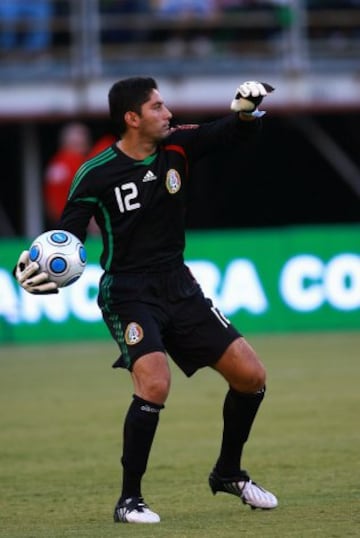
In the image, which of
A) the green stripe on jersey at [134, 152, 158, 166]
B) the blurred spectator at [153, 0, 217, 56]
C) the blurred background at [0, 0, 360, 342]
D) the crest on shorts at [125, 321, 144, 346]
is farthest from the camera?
the blurred spectator at [153, 0, 217, 56]

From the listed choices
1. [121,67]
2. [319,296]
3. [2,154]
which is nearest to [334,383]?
[319,296]

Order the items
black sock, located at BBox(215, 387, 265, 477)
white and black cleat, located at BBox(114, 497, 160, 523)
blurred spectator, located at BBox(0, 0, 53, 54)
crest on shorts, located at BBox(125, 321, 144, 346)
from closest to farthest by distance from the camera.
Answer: white and black cleat, located at BBox(114, 497, 160, 523)
crest on shorts, located at BBox(125, 321, 144, 346)
black sock, located at BBox(215, 387, 265, 477)
blurred spectator, located at BBox(0, 0, 53, 54)

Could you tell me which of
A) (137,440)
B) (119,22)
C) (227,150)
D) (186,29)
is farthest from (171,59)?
(137,440)

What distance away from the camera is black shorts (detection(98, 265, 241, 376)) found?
7.32 meters

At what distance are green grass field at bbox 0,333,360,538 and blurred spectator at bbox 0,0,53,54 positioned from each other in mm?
6178

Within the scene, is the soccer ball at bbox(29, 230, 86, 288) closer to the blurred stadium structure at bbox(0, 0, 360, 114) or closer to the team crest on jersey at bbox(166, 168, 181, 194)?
the team crest on jersey at bbox(166, 168, 181, 194)

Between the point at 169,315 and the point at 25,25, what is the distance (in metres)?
13.9

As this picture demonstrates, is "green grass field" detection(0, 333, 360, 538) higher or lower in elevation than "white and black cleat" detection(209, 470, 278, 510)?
lower

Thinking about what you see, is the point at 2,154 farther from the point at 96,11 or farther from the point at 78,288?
the point at 78,288

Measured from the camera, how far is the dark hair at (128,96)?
24.4 ft

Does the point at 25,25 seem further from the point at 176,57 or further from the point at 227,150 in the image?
the point at 227,150

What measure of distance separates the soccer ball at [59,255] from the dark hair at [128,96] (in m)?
0.65

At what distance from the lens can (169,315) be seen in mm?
7359

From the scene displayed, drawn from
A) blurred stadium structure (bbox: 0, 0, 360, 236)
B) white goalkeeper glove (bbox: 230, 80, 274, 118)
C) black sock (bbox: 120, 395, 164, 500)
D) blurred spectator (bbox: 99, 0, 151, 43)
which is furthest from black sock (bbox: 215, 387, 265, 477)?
blurred spectator (bbox: 99, 0, 151, 43)
